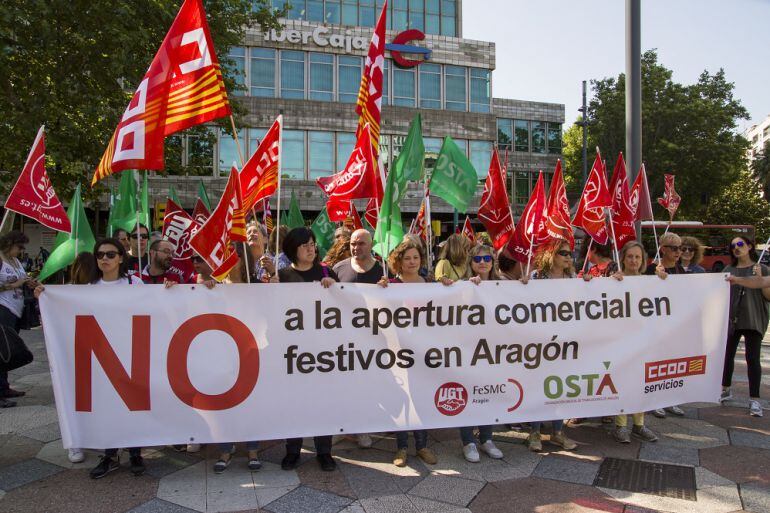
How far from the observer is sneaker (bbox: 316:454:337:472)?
433 cm

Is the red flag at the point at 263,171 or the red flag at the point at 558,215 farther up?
the red flag at the point at 263,171

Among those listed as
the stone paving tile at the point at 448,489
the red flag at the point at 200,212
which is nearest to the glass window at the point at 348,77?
the red flag at the point at 200,212

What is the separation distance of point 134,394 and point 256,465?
0.98 meters

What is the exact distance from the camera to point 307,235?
15.5 feet

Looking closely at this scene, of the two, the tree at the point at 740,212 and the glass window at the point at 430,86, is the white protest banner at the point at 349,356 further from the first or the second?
the tree at the point at 740,212

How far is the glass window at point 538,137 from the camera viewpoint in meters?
44.6

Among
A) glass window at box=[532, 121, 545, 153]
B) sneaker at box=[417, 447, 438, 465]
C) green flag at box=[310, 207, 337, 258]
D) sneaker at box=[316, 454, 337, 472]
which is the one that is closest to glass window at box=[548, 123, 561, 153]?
glass window at box=[532, 121, 545, 153]

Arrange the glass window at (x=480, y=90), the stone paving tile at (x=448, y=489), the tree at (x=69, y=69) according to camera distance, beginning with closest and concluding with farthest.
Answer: the stone paving tile at (x=448, y=489) < the tree at (x=69, y=69) < the glass window at (x=480, y=90)

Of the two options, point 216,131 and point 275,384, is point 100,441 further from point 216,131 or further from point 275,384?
point 216,131

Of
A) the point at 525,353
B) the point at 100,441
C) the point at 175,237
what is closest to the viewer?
the point at 100,441

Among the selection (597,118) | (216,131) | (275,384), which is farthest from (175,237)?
(597,118)

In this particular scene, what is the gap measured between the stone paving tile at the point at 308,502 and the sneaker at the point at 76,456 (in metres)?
1.68

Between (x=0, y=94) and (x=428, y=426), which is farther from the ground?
(x=0, y=94)

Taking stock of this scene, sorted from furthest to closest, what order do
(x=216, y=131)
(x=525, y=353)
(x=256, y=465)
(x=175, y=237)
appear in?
(x=216, y=131) < (x=175, y=237) < (x=525, y=353) < (x=256, y=465)
